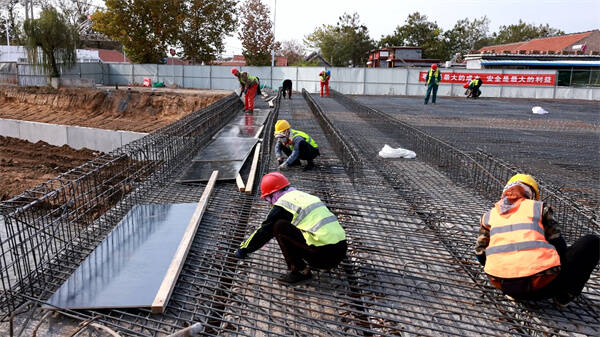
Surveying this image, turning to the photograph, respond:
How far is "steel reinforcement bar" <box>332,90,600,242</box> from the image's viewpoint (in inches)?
171

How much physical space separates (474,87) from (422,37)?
33.8 metres

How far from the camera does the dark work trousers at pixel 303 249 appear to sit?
10.3 feet

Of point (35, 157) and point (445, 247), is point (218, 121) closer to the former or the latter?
point (445, 247)

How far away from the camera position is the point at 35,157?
15.3m

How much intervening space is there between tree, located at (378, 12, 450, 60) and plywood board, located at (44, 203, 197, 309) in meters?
49.5

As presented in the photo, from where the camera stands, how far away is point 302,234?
3.18m

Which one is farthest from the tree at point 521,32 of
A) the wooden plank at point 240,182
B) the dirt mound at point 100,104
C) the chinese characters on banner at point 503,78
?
the wooden plank at point 240,182

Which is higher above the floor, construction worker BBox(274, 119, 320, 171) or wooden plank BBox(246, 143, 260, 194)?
construction worker BBox(274, 119, 320, 171)

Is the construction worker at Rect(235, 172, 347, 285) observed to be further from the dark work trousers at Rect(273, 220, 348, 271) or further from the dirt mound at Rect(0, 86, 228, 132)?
the dirt mound at Rect(0, 86, 228, 132)

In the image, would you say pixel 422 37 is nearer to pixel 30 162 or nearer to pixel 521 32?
pixel 521 32

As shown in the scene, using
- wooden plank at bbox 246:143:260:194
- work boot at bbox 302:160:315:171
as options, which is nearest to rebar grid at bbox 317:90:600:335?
work boot at bbox 302:160:315:171

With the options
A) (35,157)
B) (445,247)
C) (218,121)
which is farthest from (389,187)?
(35,157)

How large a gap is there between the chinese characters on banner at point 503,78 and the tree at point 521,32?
3882 centimetres

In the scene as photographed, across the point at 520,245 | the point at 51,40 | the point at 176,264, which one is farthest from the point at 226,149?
the point at 51,40
